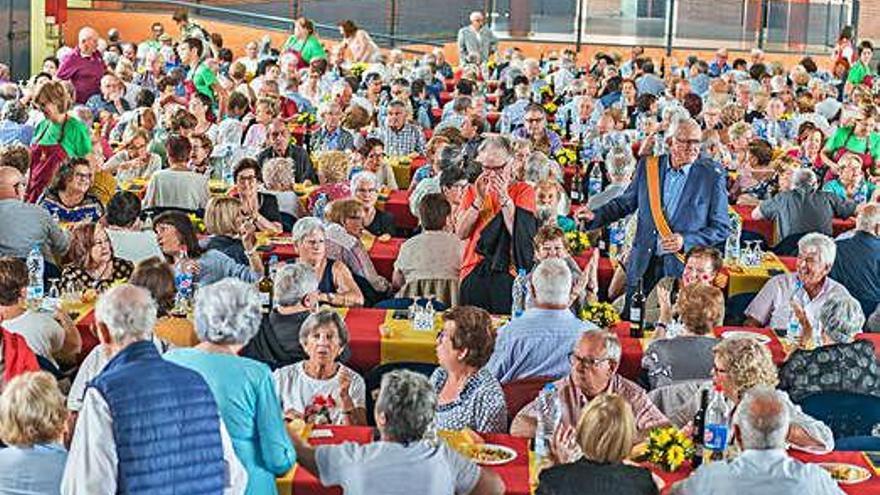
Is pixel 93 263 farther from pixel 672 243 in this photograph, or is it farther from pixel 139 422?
pixel 139 422

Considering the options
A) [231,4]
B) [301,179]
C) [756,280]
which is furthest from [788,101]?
[231,4]

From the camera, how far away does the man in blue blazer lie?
9883 mm

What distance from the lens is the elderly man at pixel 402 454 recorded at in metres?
5.64

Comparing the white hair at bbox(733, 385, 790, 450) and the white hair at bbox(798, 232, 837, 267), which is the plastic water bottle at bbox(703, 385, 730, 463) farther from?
the white hair at bbox(798, 232, 837, 267)

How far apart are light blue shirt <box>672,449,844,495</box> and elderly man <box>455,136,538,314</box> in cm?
397

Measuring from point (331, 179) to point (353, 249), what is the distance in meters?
2.36

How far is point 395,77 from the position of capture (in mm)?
18828

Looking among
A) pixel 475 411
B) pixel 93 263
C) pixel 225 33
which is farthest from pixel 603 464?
pixel 225 33

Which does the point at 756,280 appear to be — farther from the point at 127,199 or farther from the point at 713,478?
the point at 713,478

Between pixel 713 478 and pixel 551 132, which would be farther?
pixel 551 132

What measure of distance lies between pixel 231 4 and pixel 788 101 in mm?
11879

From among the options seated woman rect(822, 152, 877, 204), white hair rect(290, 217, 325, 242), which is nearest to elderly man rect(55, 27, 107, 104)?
seated woman rect(822, 152, 877, 204)

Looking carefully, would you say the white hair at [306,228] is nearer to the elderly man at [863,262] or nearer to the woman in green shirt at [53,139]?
the elderly man at [863,262]

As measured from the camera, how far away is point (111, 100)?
16969 mm
